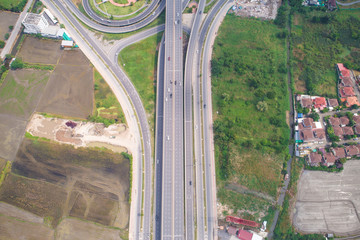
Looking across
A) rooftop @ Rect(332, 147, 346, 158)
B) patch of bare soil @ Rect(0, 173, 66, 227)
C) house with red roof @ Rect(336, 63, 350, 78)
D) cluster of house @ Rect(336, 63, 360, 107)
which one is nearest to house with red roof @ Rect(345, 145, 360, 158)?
rooftop @ Rect(332, 147, 346, 158)

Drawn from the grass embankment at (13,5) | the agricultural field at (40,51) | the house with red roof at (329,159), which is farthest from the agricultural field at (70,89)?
the house with red roof at (329,159)

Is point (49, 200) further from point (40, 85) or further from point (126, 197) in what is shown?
point (40, 85)

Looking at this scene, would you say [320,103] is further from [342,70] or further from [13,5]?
[13,5]

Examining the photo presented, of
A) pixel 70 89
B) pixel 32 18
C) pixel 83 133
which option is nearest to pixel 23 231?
pixel 83 133

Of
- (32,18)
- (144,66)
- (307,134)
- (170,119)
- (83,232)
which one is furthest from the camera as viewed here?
(32,18)

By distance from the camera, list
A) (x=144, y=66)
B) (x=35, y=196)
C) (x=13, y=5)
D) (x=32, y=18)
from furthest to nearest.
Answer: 1. (x=13, y=5)
2. (x=32, y=18)
3. (x=144, y=66)
4. (x=35, y=196)
